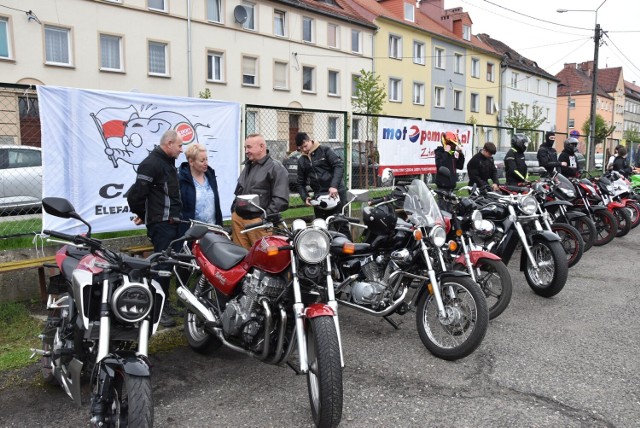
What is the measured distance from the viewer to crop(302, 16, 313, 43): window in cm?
3017

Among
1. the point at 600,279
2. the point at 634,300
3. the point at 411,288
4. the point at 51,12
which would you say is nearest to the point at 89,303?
the point at 411,288

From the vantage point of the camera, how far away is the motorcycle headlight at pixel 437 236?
4.36 metres

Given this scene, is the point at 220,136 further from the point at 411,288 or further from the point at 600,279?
the point at 600,279

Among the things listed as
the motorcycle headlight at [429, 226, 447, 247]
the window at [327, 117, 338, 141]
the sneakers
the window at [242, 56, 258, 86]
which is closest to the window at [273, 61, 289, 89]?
the window at [242, 56, 258, 86]

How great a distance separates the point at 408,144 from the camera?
938 cm

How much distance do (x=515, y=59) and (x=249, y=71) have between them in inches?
1275

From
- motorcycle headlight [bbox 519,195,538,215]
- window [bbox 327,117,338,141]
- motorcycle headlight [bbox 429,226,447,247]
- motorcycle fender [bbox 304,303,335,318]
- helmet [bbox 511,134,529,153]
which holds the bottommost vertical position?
motorcycle fender [bbox 304,303,335,318]

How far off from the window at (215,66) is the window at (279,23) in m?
3.73

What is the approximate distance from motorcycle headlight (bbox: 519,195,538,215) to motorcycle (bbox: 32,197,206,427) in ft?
13.7

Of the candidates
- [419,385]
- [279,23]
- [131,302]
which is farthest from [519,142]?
[279,23]

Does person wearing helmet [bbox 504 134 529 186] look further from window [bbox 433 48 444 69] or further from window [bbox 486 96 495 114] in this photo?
window [bbox 486 96 495 114]

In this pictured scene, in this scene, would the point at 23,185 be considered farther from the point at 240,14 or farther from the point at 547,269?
the point at 240,14

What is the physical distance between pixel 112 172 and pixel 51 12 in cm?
1791

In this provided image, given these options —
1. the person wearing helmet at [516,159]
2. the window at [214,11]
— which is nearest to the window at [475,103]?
the window at [214,11]
